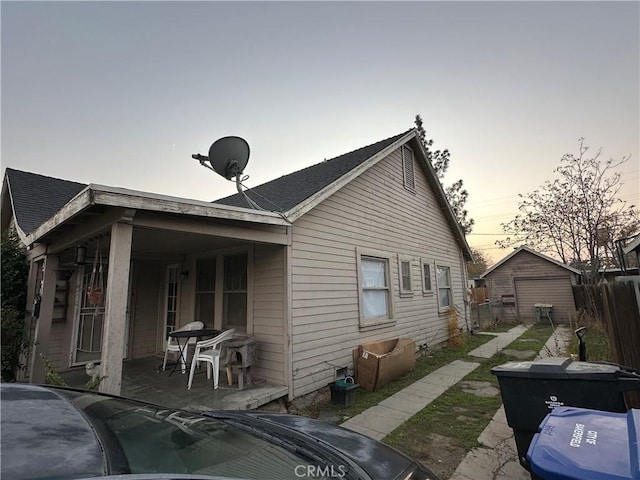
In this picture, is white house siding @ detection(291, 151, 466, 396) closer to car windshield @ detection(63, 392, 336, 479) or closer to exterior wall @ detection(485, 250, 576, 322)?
car windshield @ detection(63, 392, 336, 479)

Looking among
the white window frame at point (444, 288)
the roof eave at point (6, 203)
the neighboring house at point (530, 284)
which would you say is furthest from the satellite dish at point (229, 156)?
the neighboring house at point (530, 284)

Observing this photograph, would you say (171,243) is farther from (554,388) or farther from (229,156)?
(554,388)

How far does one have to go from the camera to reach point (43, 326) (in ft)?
18.3

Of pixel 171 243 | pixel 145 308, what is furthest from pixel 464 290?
pixel 145 308

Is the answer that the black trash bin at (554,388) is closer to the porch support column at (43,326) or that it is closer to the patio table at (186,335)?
the patio table at (186,335)

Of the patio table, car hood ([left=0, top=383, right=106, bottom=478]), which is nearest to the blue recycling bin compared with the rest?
car hood ([left=0, top=383, right=106, bottom=478])

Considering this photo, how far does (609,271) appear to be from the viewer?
1806 cm

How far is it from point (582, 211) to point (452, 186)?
31.1 ft

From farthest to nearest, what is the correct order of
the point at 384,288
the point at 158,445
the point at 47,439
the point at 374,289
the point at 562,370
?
the point at 384,288, the point at 374,289, the point at 562,370, the point at 158,445, the point at 47,439

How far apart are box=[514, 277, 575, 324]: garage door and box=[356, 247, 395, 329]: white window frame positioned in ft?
44.6

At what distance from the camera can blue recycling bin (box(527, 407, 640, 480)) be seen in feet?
5.26

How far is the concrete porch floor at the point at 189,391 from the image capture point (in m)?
4.25

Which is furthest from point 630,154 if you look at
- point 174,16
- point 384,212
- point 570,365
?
point 174,16

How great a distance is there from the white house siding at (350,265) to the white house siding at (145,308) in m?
4.41
